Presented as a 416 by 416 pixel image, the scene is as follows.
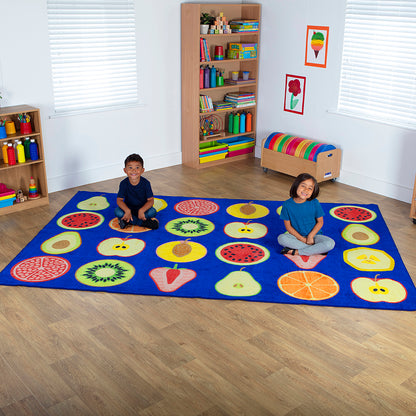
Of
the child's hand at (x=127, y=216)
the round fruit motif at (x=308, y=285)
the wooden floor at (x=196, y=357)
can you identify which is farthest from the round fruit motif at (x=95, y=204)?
the round fruit motif at (x=308, y=285)

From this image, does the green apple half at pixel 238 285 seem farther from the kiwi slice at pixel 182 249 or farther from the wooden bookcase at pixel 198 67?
the wooden bookcase at pixel 198 67

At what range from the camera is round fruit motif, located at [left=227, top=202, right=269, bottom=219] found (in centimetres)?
463

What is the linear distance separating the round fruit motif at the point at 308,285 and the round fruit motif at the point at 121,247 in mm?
1118

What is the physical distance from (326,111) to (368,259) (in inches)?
85.7

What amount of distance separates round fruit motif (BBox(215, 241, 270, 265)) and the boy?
680mm

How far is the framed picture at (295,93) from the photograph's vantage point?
570cm

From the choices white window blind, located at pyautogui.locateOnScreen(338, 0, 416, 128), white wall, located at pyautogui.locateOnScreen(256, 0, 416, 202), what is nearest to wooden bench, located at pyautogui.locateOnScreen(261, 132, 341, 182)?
white wall, located at pyautogui.locateOnScreen(256, 0, 416, 202)

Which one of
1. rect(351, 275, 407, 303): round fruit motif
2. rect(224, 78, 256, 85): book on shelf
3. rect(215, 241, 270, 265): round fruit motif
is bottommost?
rect(351, 275, 407, 303): round fruit motif

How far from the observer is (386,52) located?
4887 mm

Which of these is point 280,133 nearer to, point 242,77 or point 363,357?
point 242,77

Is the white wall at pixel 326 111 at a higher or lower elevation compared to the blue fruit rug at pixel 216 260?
higher

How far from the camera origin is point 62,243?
407cm

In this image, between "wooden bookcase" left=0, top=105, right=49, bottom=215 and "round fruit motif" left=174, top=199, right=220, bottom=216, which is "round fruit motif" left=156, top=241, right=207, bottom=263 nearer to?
"round fruit motif" left=174, top=199, right=220, bottom=216

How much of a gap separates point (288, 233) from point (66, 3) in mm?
2886
